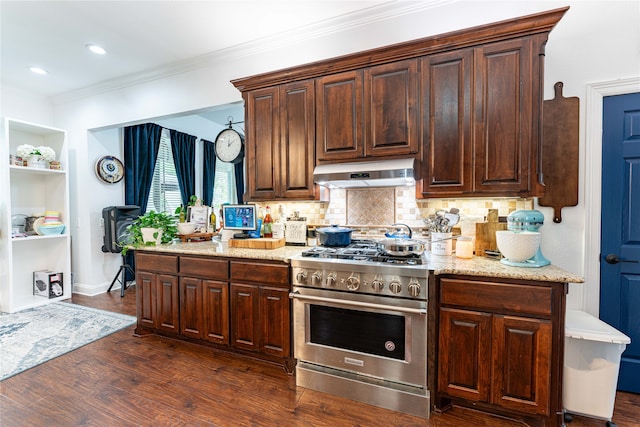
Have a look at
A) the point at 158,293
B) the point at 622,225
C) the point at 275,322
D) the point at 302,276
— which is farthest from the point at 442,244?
the point at 158,293

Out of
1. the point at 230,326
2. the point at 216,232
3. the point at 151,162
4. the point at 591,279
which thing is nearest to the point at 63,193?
the point at 151,162

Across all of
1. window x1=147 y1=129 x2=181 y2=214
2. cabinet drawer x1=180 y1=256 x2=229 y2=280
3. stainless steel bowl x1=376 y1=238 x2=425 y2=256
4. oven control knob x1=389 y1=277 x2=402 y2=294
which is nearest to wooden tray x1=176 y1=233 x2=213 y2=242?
cabinet drawer x1=180 y1=256 x2=229 y2=280

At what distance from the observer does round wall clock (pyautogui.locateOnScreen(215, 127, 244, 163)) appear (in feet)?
11.0

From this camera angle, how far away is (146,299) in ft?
9.11

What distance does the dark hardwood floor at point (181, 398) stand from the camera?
68.0 inches

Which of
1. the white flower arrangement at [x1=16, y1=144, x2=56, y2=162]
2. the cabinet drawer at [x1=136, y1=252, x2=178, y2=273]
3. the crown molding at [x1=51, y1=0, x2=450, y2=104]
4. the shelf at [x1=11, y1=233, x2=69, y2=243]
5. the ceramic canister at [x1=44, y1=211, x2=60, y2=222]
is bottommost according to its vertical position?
the cabinet drawer at [x1=136, y1=252, x2=178, y2=273]

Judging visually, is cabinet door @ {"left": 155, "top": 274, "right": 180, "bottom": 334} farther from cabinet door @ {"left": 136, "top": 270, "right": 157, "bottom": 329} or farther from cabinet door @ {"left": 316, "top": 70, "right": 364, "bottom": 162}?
cabinet door @ {"left": 316, "top": 70, "right": 364, "bottom": 162}

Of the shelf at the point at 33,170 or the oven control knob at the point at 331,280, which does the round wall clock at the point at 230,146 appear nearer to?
the oven control knob at the point at 331,280

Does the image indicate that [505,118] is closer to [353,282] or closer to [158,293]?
[353,282]

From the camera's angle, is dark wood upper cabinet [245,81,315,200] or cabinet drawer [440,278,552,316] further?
dark wood upper cabinet [245,81,315,200]

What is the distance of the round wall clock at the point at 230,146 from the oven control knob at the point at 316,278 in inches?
77.5

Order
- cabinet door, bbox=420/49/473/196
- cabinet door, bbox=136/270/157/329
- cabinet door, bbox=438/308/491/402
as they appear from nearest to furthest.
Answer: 1. cabinet door, bbox=438/308/491/402
2. cabinet door, bbox=420/49/473/196
3. cabinet door, bbox=136/270/157/329

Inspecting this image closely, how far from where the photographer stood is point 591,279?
2.04 meters

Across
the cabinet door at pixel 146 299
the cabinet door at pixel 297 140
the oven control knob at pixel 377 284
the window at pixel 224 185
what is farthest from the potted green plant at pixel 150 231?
the window at pixel 224 185
